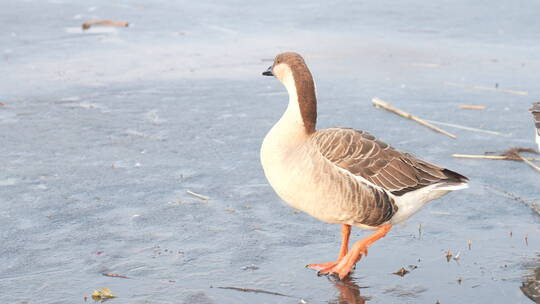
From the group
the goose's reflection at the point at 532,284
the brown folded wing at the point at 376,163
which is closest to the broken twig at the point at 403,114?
the brown folded wing at the point at 376,163

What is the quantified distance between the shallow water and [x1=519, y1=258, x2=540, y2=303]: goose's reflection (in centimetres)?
3

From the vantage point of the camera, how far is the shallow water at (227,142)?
4711mm

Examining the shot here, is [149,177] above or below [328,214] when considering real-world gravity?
below

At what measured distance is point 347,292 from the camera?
4.57m

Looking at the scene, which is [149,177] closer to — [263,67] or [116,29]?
[263,67]

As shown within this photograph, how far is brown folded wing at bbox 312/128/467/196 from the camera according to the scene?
189 inches

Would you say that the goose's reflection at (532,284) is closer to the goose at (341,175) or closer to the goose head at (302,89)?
the goose at (341,175)

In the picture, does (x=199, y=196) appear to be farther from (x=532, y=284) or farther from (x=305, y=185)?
(x=532, y=284)

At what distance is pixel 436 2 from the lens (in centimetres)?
1408

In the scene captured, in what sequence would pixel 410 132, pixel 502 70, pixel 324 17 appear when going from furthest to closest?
pixel 324 17 → pixel 502 70 → pixel 410 132

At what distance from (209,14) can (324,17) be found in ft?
6.32

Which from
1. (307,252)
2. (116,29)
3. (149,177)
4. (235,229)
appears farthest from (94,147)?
(116,29)

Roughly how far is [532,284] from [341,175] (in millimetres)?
1282

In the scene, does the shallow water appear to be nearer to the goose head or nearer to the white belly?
the white belly
